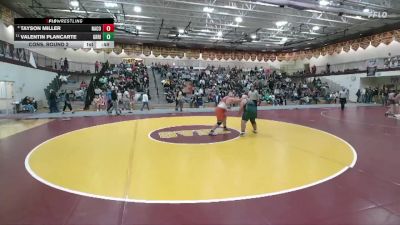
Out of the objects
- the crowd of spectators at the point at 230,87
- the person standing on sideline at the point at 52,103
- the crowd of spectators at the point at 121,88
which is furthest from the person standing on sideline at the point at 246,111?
the crowd of spectators at the point at 230,87


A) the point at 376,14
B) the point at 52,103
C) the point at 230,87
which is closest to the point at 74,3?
the point at 52,103

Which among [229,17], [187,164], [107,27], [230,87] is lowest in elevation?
[187,164]

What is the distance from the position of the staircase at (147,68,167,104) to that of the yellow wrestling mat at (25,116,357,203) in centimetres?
1345

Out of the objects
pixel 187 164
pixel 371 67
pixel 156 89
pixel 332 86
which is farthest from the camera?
pixel 332 86

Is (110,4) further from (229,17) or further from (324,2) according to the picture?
(324,2)

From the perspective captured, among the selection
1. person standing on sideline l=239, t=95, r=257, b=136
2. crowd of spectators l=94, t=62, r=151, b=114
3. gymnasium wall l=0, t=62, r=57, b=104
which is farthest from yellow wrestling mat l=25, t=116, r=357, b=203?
gymnasium wall l=0, t=62, r=57, b=104

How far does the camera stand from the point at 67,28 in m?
8.09

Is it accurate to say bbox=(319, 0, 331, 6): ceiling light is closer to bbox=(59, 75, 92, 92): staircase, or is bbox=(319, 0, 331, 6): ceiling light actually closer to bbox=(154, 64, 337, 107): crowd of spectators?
bbox=(154, 64, 337, 107): crowd of spectators

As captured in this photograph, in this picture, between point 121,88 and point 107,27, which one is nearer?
point 107,27

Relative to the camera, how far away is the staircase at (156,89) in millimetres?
21641

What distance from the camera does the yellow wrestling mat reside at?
12.7ft
